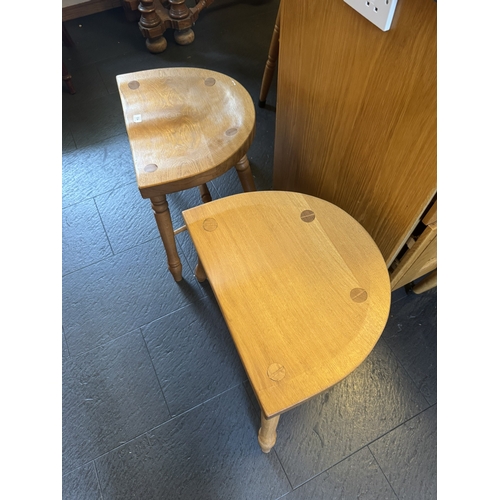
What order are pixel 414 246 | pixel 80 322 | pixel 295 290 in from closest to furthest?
pixel 295 290 → pixel 414 246 → pixel 80 322

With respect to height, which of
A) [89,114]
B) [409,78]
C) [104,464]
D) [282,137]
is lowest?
[104,464]

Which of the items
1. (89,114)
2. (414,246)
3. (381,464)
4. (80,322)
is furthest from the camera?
(89,114)

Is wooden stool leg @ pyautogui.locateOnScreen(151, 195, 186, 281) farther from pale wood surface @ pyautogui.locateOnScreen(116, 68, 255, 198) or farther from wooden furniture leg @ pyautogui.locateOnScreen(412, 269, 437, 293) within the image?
wooden furniture leg @ pyautogui.locateOnScreen(412, 269, 437, 293)

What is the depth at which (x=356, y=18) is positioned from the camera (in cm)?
60

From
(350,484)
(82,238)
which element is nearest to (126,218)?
(82,238)

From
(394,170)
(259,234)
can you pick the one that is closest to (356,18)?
(394,170)

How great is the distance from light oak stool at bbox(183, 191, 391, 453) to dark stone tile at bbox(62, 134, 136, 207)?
851mm

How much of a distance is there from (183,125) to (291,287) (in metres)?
0.51

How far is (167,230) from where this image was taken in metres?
1.04

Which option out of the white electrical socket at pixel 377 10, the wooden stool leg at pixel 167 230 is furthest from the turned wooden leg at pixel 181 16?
the white electrical socket at pixel 377 10

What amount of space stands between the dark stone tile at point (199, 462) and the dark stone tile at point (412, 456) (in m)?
0.27

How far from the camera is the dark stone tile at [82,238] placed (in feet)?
4.31

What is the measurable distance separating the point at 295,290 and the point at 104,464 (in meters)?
0.74

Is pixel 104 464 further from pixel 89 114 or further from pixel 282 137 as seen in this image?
pixel 89 114
